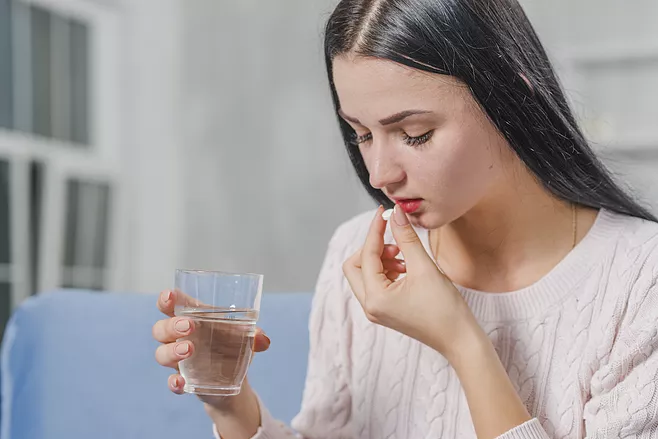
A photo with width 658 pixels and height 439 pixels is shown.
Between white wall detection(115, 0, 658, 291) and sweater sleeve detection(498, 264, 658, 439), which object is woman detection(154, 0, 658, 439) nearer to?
sweater sleeve detection(498, 264, 658, 439)

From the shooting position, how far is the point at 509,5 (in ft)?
3.92

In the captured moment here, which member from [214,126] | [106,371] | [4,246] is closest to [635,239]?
[106,371]

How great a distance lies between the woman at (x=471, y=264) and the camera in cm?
113

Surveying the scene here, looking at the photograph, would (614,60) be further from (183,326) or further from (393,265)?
(183,326)

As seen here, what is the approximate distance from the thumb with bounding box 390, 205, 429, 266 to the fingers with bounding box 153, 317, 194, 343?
30cm

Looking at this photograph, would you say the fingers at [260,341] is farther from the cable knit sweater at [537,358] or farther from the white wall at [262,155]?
the white wall at [262,155]

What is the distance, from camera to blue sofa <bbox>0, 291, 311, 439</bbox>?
155 centimetres

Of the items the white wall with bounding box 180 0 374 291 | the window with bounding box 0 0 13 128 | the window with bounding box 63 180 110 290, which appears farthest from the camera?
the white wall with bounding box 180 0 374 291

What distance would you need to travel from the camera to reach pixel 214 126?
4.65 meters

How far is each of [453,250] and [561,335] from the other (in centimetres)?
22

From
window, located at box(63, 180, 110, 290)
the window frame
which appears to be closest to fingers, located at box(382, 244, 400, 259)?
the window frame

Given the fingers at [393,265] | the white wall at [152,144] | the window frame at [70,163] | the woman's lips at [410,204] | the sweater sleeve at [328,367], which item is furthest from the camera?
the white wall at [152,144]

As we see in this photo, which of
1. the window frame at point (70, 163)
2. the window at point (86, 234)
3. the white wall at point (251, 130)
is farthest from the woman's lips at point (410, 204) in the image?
the white wall at point (251, 130)

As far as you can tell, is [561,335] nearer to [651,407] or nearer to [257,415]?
[651,407]
